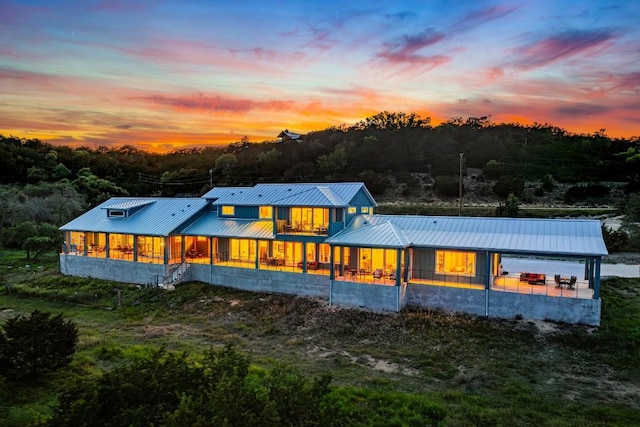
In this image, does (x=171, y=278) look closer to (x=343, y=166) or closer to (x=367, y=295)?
(x=367, y=295)

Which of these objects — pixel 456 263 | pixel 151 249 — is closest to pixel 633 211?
pixel 456 263

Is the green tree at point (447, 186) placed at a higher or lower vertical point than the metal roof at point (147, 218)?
higher

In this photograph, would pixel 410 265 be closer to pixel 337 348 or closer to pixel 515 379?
pixel 337 348

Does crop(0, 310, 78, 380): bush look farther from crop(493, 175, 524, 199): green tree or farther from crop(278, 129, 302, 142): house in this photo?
crop(278, 129, 302, 142): house

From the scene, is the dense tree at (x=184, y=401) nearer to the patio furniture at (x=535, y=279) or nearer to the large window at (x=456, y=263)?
the large window at (x=456, y=263)

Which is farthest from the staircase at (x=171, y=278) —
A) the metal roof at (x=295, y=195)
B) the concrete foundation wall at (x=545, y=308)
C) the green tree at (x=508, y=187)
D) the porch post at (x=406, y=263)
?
the green tree at (x=508, y=187)
